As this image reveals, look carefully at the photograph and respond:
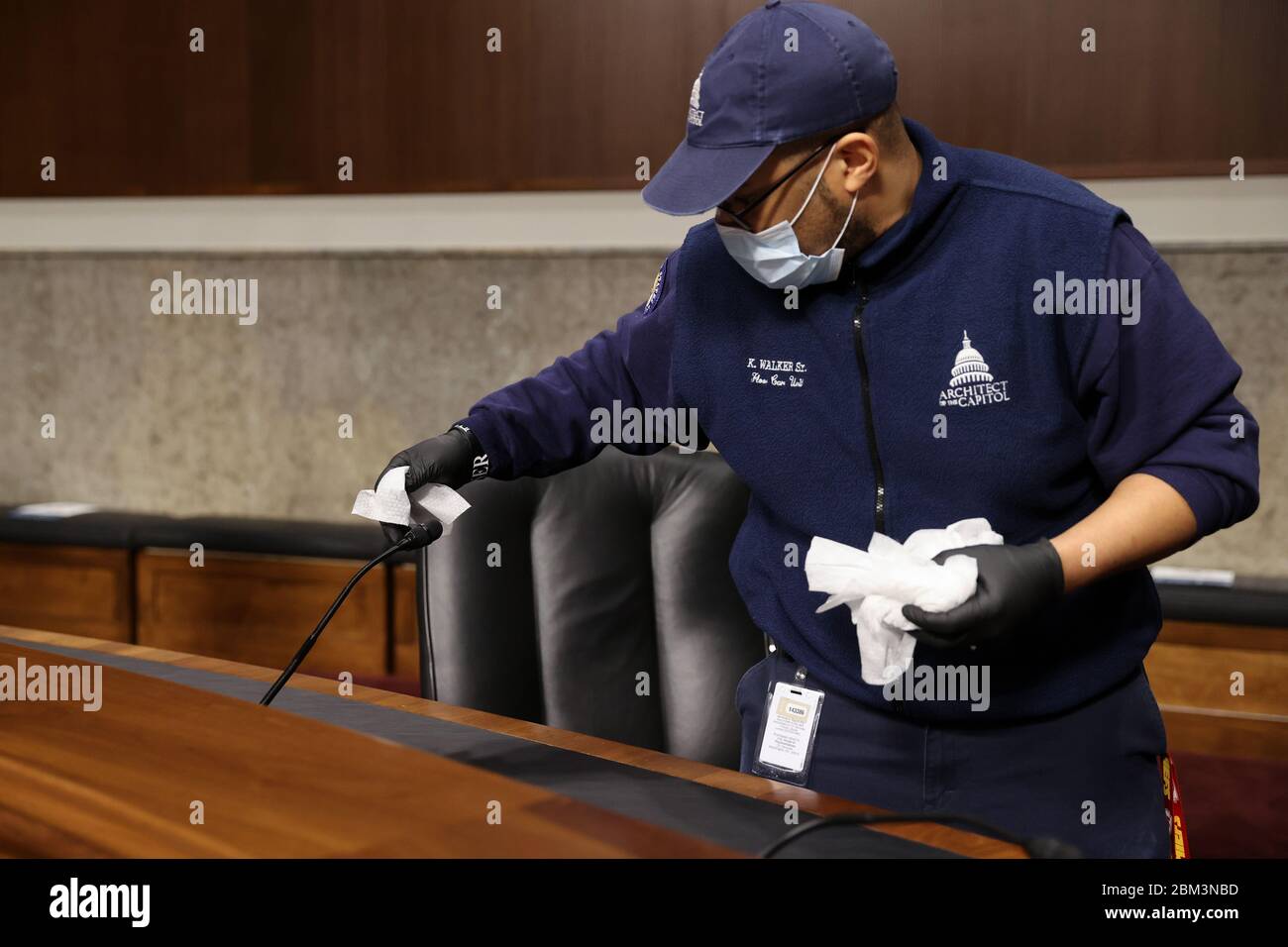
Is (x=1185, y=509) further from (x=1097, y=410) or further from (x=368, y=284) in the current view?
(x=368, y=284)

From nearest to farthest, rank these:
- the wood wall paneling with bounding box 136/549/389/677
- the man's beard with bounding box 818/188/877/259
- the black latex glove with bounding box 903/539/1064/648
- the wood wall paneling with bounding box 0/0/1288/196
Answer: the black latex glove with bounding box 903/539/1064/648 < the man's beard with bounding box 818/188/877/259 < the wood wall paneling with bounding box 0/0/1288/196 < the wood wall paneling with bounding box 136/549/389/677

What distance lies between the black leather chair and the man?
22 cm

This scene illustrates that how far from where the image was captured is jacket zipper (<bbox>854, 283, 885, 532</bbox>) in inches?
51.1

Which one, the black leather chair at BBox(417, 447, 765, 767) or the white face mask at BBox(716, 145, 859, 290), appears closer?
the white face mask at BBox(716, 145, 859, 290)

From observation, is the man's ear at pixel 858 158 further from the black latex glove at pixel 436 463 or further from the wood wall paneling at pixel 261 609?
the wood wall paneling at pixel 261 609

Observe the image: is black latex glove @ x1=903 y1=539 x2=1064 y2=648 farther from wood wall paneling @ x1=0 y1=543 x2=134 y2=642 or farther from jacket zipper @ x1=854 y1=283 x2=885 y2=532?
wood wall paneling @ x1=0 y1=543 x2=134 y2=642

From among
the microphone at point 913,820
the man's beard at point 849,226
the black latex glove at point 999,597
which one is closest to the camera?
the microphone at point 913,820

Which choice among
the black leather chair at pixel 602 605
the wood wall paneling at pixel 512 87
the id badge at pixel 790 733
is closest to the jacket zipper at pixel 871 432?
the id badge at pixel 790 733

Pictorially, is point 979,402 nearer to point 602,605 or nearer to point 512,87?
point 602,605

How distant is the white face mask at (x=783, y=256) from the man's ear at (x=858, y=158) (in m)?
0.02

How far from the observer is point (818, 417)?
4.39ft

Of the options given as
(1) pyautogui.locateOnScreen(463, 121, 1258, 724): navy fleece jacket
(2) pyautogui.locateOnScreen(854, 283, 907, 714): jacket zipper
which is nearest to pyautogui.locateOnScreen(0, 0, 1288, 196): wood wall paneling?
(1) pyautogui.locateOnScreen(463, 121, 1258, 724): navy fleece jacket

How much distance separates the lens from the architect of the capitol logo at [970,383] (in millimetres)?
1241
